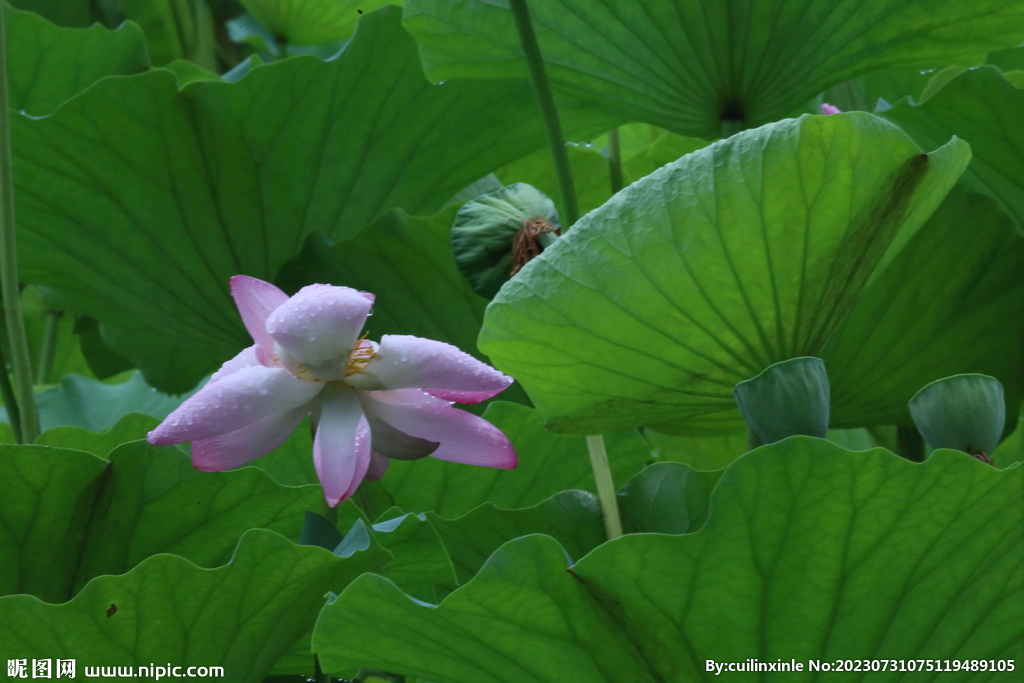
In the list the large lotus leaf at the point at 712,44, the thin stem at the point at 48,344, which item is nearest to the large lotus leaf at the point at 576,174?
the large lotus leaf at the point at 712,44

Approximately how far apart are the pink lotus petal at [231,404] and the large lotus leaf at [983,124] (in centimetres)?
39

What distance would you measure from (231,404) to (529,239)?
0.16 meters

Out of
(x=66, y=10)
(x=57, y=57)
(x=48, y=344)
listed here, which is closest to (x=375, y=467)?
(x=57, y=57)

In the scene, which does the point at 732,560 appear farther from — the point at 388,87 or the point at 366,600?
the point at 388,87

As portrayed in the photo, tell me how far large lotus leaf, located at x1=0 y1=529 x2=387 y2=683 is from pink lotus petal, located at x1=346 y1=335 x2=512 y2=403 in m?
0.07

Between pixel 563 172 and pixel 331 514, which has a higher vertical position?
pixel 563 172

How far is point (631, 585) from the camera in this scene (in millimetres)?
358

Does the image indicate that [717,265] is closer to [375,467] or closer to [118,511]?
[375,467]

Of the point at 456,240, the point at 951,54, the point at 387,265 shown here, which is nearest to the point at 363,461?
the point at 456,240

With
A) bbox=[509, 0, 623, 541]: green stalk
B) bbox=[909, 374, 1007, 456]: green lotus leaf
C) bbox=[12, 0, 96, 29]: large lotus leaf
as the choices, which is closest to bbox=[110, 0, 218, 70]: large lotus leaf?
bbox=[12, 0, 96, 29]: large lotus leaf

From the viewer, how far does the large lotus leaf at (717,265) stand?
1.31 ft

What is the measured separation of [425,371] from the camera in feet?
1.15

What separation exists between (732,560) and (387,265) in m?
0.34

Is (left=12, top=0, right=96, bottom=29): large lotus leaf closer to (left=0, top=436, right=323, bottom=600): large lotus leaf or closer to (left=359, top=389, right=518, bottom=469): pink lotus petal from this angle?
(left=0, top=436, right=323, bottom=600): large lotus leaf
